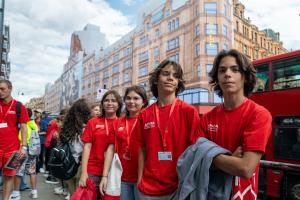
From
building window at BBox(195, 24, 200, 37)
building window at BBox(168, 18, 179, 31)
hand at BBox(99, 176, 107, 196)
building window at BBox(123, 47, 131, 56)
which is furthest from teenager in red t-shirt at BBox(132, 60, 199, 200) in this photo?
building window at BBox(123, 47, 131, 56)

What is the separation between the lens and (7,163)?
4426 millimetres

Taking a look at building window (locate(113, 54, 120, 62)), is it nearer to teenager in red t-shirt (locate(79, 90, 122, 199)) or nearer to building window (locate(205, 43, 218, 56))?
building window (locate(205, 43, 218, 56))

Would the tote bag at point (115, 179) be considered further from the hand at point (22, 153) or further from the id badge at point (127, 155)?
the hand at point (22, 153)

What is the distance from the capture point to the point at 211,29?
3253 centimetres

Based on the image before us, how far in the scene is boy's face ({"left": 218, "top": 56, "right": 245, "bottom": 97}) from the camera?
1866 mm

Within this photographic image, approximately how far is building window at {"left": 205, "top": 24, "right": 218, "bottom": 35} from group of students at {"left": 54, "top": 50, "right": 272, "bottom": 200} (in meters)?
30.9

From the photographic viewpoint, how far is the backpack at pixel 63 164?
3.80 meters

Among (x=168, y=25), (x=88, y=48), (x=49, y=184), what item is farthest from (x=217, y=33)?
(x=88, y=48)

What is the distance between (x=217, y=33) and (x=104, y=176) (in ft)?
103

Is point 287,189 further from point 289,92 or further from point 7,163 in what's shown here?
point 289,92

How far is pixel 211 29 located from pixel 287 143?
85.5ft

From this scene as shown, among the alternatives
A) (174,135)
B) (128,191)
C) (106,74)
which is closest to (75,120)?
(128,191)

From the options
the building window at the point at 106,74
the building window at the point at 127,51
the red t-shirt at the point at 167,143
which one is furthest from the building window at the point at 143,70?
the red t-shirt at the point at 167,143

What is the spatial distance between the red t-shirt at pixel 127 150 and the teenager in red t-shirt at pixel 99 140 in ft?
0.61
